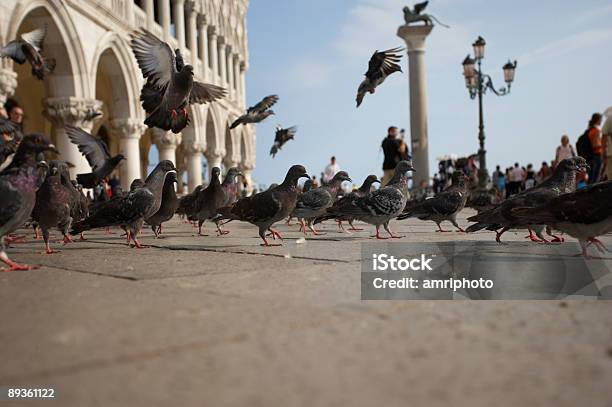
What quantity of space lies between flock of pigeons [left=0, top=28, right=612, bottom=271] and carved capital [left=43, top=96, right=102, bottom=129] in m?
6.30

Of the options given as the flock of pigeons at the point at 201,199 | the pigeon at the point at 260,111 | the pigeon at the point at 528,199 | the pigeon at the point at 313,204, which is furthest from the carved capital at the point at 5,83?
the pigeon at the point at 528,199

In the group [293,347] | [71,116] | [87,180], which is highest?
[71,116]

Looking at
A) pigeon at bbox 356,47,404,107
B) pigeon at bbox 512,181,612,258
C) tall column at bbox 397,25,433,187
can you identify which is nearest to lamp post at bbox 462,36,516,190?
tall column at bbox 397,25,433,187

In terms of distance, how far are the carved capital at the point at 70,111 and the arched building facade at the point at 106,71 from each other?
0.03 meters

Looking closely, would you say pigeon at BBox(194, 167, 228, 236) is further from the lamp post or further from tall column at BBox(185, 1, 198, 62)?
tall column at BBox(185, 1, 198, 62)

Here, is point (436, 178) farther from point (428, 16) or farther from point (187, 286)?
point (187, 286)

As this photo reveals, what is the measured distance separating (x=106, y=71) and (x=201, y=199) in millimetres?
11811

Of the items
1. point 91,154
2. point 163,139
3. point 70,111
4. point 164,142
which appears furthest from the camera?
point 164,142

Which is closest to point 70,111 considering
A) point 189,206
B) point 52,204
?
point 189,206

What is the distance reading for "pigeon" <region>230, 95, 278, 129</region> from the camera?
1208 cm

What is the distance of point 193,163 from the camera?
27922 millimetres

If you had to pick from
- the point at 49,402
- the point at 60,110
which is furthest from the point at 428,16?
the point at 49,402

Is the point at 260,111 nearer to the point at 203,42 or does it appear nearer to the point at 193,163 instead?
the point at 193,163

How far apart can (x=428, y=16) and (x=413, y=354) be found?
22.4 m
